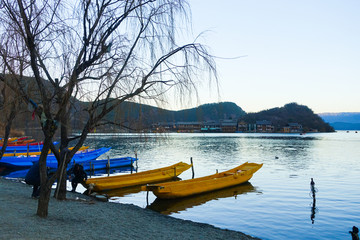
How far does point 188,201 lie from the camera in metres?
20.1

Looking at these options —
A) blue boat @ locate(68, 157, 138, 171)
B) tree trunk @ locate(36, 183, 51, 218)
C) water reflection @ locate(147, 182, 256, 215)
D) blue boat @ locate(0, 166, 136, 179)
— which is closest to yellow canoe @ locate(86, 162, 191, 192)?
water reflection @ locate(147, 182, 256, 215)

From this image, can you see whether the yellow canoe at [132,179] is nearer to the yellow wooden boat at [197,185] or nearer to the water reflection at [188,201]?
the water reflection at [188,201]

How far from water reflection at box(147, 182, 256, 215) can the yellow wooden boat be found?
326mm

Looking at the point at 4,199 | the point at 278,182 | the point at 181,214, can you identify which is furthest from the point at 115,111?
the point at 278,182

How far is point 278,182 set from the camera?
97.5 ft

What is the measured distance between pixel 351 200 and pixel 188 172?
1846 cm

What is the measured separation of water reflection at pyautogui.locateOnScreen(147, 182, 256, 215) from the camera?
59.8ft

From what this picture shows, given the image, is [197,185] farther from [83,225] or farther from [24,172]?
[24,172]

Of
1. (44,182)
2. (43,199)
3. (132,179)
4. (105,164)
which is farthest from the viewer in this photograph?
(105,164)

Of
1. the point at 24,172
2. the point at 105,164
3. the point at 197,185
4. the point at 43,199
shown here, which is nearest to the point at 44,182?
the point at 43,199

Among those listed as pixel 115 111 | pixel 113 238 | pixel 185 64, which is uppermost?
pixel 185 64

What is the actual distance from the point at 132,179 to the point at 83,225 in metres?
15.3

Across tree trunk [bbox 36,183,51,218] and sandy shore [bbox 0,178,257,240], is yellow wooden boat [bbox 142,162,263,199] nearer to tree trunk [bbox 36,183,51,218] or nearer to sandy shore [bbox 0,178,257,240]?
sandy shore [bbox 0,178,257,240]

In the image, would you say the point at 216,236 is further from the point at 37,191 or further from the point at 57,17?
the point at 57,17
